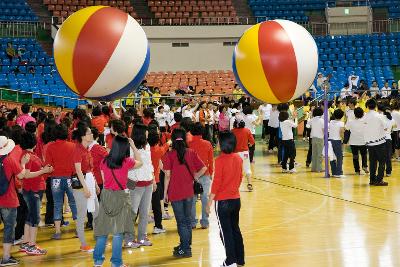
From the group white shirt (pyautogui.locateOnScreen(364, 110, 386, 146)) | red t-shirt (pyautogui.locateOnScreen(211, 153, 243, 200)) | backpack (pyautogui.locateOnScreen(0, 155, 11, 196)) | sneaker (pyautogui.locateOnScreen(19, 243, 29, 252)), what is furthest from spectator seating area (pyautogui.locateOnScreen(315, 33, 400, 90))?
backpack (pyautogui.locateOnScreen(0, 155, 11, 196))

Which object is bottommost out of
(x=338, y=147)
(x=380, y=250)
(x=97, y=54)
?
(x=380, y=250)

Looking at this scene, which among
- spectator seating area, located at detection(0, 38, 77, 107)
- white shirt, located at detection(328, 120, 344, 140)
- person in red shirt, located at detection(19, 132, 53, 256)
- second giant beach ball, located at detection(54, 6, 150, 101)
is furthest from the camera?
spectator seating area, located at detection(0, 38, 77, 107)

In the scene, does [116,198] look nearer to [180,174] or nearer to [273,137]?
[180,174]

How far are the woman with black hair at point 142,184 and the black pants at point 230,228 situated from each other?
1153 millimetres

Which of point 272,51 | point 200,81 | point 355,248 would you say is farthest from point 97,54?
point 200,81

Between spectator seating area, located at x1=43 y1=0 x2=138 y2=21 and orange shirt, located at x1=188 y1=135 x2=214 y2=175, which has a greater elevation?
spectator seating area, located at x1=43 y1=0 x2=138 y2=21

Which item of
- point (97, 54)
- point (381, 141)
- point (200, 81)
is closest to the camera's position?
point (97, 54)

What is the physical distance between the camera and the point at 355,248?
8141mm

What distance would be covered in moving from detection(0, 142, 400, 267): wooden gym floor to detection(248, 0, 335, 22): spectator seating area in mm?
18219

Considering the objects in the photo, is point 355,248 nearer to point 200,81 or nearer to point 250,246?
point 250,246

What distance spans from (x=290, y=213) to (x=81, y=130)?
360 centimetres

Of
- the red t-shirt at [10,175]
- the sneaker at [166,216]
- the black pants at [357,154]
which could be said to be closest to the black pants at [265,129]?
the black pants at [357,154]

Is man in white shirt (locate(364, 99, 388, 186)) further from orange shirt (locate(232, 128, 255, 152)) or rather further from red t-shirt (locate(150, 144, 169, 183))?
red t-shirt (locate(150, 144, 169, 183))

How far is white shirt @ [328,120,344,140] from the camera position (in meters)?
13.6
